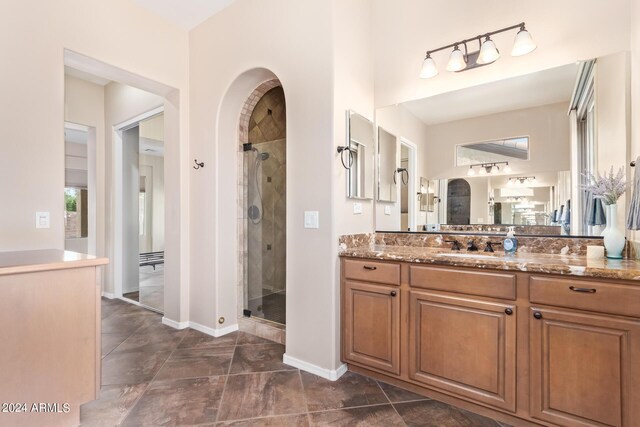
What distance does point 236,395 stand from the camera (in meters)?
2.00

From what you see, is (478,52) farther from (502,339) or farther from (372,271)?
(502,339)

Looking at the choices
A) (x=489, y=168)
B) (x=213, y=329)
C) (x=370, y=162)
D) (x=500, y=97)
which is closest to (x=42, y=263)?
(x=213, y=329)

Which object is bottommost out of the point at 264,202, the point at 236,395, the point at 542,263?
the point at 236,395

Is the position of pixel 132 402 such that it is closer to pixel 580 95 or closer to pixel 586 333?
pixel 586 333

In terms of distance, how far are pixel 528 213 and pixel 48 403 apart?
3088 millimetres

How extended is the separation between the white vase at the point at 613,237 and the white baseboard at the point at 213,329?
304cm

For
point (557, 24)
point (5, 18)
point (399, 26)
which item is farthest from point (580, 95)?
point (5, 18)

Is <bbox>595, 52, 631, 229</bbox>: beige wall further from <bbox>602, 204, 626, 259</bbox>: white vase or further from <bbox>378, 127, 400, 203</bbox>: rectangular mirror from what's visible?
<bbox>378, 127, 400, 203</bbox>: rectangular mirror

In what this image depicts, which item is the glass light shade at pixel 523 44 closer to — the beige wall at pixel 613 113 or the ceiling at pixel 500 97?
the ceiling at pixel 500 97

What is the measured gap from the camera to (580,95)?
6.59 feet

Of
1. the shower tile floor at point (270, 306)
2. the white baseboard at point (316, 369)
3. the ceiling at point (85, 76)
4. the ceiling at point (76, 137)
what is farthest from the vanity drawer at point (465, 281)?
the ceiling at point (76, 137)

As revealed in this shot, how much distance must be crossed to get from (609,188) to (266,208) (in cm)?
263

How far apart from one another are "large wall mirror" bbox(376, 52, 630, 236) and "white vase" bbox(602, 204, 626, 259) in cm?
14

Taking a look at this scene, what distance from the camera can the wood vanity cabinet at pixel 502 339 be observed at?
1423 mm
